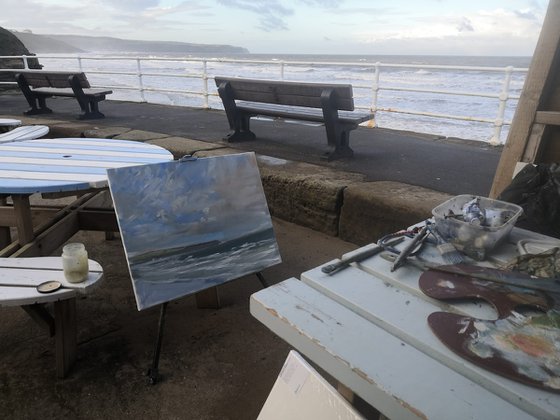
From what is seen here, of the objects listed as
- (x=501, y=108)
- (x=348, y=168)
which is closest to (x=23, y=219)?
(x=348, y=168)

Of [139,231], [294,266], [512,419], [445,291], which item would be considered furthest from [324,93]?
[512,419]

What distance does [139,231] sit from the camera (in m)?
2.03

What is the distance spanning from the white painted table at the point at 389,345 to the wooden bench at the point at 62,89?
7.12 metres

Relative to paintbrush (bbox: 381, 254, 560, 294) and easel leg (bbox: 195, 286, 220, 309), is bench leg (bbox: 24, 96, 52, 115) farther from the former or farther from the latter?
paintbrush (bbox: 381, 254, 560, 294)

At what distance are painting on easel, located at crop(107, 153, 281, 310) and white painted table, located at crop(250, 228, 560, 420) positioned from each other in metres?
1.04

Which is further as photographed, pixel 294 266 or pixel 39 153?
pixel 294 266

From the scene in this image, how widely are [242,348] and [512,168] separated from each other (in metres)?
1.62

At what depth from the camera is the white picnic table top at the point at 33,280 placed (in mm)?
1643

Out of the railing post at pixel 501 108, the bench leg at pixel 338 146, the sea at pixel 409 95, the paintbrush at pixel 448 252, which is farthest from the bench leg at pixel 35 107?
the paintbrush at pixel 448 252

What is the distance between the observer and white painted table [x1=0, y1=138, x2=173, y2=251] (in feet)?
6.87

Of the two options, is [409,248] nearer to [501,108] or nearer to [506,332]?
[506,332]

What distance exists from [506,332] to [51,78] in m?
8.29

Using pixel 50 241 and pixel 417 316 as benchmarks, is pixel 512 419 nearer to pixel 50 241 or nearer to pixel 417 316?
pixel 417 316

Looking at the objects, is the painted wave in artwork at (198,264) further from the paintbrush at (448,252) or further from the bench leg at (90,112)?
the bench leg at (90,112)
